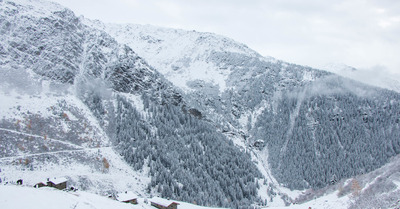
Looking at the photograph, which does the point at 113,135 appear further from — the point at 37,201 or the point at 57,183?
the point at 37,201

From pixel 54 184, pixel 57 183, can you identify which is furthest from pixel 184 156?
pixel 54 184

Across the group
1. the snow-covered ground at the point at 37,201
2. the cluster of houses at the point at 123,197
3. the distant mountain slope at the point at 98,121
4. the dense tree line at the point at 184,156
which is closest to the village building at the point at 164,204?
the cluster of houses at the point at 123,197

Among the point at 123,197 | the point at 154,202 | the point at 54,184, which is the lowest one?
the point at 154,202

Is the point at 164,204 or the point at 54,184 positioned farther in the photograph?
the point at 164,204

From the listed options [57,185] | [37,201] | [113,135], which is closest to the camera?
[37,201]

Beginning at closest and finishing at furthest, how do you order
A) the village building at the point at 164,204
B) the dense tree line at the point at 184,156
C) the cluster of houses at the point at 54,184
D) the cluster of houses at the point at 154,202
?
the cluster of houses at the point at 54,184, the cluster of houses at the point at 154,202, the village building at the point at 164,204, the dense tree line at the point at 184,156

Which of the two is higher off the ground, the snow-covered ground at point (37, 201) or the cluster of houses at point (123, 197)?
the snow-covered ground at point (37, 201)

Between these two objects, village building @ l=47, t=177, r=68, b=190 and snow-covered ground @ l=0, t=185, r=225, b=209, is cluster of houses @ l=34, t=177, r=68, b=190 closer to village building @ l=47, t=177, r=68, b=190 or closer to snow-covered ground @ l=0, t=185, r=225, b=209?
village building @ l=47, t=177, r=68, b=190

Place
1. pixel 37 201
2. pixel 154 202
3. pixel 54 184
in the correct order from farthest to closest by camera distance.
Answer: pixel 154 202 < pixel 54 184 < pixel 37 201

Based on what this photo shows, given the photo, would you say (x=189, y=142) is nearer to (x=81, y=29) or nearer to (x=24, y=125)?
(x=24, y=125)

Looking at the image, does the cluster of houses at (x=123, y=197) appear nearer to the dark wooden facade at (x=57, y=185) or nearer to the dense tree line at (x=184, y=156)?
the dark wooden facade at (x=57, y=185)

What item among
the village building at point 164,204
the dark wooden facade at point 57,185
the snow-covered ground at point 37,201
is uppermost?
the snow-covered ground at point 37,201

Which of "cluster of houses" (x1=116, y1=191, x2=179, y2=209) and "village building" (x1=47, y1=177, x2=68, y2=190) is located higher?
"village building" (x1=47, y1=177, x2=68, y2=190)

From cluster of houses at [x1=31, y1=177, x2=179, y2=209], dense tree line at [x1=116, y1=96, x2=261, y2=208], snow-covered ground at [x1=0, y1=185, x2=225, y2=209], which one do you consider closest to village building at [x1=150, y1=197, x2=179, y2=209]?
cluster of houses at [x1=31, y1=177, x2=179, y2=209]
